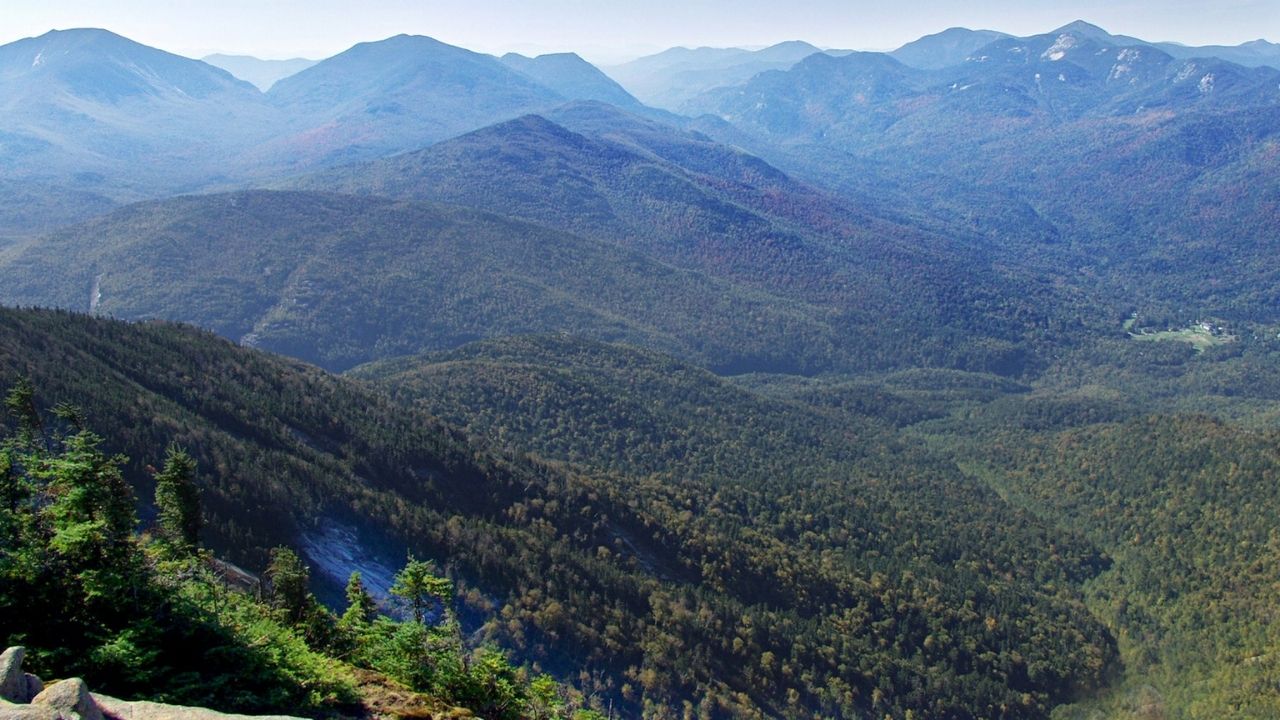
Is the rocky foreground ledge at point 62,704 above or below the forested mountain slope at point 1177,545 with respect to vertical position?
above

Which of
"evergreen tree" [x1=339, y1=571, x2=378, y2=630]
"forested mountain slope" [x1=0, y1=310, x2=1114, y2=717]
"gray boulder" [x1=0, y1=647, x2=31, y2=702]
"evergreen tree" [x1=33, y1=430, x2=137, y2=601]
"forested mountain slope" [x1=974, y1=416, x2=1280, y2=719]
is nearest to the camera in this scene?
"gray boulder" [x1=0, y1=647, x2=31, y2=702]

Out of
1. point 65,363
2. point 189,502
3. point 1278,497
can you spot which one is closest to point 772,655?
point 189,502

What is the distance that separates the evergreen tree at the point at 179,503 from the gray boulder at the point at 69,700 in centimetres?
1946

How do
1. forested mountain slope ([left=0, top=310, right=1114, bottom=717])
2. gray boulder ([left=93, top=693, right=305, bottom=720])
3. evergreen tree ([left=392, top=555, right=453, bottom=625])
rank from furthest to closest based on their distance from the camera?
forested mountain slope ([left=0, top=310, right=1114, bottom=717]) → evergreen tree ([left=392, top=555, right=453, bottom=625]) → gray boulder ([left=93, top=693, right=305, bottom=720])

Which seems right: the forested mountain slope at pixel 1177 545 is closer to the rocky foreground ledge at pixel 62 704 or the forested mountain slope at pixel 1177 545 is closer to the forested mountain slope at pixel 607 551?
the forested mountain slope at pixel 607 551

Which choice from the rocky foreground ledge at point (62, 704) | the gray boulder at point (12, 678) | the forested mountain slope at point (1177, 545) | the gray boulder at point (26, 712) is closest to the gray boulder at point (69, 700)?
the rocky foreground ledge at point (62, 704)

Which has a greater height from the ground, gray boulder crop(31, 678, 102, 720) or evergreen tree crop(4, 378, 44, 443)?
evergreen tree crop(4, 378, 44, 443)

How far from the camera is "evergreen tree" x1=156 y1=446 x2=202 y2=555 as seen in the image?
39.8m

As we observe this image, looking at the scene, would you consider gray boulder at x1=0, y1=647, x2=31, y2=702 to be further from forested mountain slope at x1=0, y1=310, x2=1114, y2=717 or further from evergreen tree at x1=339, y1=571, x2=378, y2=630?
forested mountain slope at x1=0, y1=310, x2=1114, y2=717

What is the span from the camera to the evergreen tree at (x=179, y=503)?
39.8 m

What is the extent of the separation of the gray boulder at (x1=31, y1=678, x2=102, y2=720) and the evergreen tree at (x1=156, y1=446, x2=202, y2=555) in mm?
19461

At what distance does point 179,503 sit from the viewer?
133ft

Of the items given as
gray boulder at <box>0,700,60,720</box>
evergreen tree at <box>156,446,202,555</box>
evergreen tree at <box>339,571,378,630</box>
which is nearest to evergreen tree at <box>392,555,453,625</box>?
evergreen tree at <box>339,571,378,630</box>

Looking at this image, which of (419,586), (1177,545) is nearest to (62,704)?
Result: (419,586)
